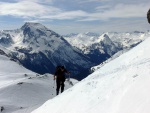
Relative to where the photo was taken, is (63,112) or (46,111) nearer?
(63,112)

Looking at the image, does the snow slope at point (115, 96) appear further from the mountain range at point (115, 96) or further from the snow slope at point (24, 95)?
the snow slope at point (24, 95)

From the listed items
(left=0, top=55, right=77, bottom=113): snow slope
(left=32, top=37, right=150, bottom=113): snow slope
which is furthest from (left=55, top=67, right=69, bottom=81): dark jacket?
(left=0, top=55, right=77, bottom=113): snow slope

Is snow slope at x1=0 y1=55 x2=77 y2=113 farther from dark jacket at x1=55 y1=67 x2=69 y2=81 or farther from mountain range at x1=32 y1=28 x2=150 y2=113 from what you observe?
mountain range at x1=32 y1=28 x2=150 y2=113

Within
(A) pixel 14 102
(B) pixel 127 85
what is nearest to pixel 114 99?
(B) pixel 127 85

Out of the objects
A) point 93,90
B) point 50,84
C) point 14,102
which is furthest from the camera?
point 50,84

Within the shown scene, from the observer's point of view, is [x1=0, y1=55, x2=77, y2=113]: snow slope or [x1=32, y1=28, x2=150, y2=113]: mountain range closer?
[x1=32, y1=28, x2=150, y2=113]: mountain range

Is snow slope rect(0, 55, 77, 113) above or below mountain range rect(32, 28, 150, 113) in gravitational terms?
below

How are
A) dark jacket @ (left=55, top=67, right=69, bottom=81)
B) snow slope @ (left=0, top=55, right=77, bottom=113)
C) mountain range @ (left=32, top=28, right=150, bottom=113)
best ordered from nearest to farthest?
mountain range @ (left=32, top=28, right=150, bottom=113), dark jacket @ (left=55, top=67, right=69, bottom=81), snow slope @ (left=0, top=55, right=77, bottom=113)

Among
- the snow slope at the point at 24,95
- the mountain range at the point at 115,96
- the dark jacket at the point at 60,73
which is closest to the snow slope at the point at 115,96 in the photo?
the mountain range at the point at 115,96

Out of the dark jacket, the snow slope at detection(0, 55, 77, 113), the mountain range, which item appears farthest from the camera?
the snow slope at detection(0, 55, 77, 113)

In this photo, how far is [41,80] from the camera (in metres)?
62.0

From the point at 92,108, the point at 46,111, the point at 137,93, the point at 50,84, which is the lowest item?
the point at 50,84

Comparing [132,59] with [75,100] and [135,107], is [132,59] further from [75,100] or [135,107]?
[135,107]

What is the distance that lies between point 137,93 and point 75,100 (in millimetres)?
5533
